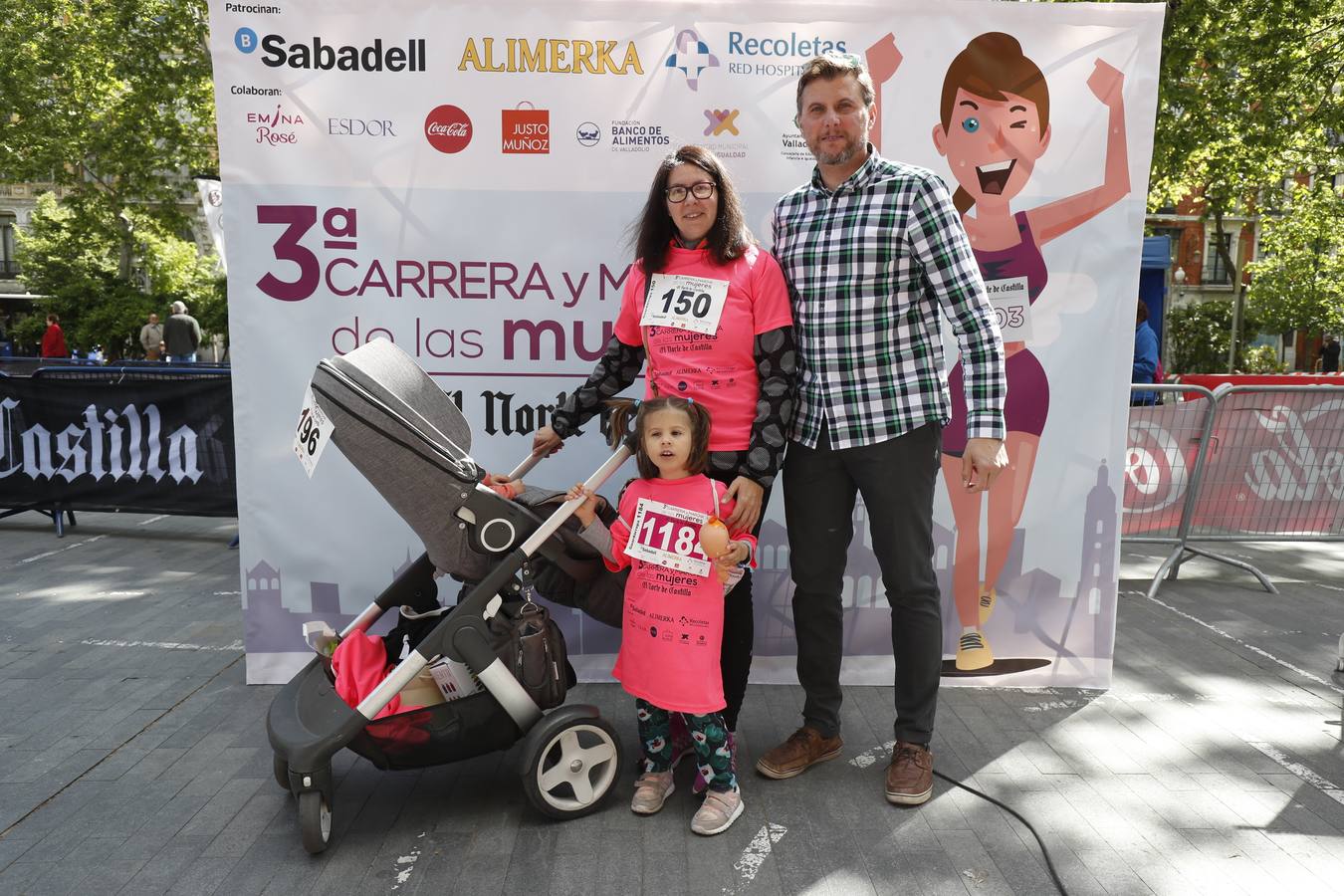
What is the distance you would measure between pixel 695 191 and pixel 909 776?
2.02m

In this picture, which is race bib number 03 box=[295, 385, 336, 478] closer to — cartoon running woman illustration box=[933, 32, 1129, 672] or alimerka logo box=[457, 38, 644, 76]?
alimerka logo box=[457, 38, 644, 76]

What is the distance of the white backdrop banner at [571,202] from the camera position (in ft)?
12.3

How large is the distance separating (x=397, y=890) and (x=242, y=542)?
194 centimetres

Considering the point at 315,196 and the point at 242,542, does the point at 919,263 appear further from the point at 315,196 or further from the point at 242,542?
the point at 242,542

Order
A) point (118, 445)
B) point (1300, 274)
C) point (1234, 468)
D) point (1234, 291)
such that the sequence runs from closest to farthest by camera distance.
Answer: point (1234, 468) < point (118, 445) < point (1234, 291) < point (1300, 274)

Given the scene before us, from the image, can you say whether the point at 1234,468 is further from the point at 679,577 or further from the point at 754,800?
the point at 679,577

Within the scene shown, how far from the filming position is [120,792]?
3.14 metres

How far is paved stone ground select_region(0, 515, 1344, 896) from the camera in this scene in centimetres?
267

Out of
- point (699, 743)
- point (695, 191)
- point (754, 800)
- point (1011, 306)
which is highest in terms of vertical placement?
point (695, 191)

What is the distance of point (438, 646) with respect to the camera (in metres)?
2.76

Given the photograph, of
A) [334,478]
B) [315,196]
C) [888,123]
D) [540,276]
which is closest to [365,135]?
[315,196]

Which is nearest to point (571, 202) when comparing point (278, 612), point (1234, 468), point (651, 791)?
point (278, 612)

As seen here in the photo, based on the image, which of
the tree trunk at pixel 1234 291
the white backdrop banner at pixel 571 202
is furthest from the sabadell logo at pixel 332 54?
the tree trunk at pixel 1234 291

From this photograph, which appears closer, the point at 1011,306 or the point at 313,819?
the point at 313,819
